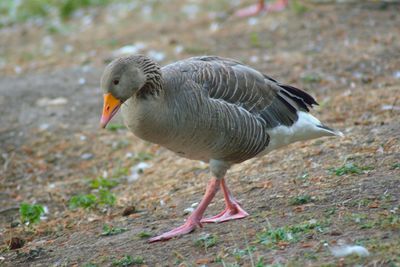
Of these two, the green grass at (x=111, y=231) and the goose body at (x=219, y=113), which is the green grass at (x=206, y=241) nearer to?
the goose body at (x=219, y=113)

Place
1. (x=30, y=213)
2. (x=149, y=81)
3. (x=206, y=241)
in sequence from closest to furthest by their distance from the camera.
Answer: (x=206, y=241) → (x=149, y=81) → (x=30, y=213)

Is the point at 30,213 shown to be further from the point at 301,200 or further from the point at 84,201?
the point at 301,200

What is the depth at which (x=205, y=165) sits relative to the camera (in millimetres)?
7285

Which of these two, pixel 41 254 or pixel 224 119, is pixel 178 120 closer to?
pixel 224 119

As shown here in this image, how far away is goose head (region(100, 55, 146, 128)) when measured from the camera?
5.02 meters

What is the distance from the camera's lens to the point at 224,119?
17.3 feet

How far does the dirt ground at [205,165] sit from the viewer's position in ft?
15.8

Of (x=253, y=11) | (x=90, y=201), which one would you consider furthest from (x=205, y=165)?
(x=253, y=11)

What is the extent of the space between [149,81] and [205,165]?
7.55 ft

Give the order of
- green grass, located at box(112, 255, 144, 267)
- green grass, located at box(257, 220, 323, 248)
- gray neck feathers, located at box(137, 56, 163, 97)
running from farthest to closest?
gray neck feathers, located at box(137, 56, 163, 97), green grass, located at box(112, 255, 144, 267), green grass, located at box(257, 220, 323, 248)

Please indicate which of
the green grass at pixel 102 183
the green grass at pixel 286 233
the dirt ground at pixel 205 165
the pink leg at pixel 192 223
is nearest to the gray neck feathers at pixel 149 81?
the pink leg at pixel 192 223

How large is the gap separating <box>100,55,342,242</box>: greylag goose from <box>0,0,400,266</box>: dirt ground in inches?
17.2

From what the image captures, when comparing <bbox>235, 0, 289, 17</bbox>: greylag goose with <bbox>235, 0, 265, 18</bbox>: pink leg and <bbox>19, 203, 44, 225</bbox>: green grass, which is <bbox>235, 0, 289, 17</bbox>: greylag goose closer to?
<bbox>235, 0, 265, 18</bbox>: pink leg

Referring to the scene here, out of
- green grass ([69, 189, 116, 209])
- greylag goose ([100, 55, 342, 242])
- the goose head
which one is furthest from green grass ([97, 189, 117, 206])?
the goose head
